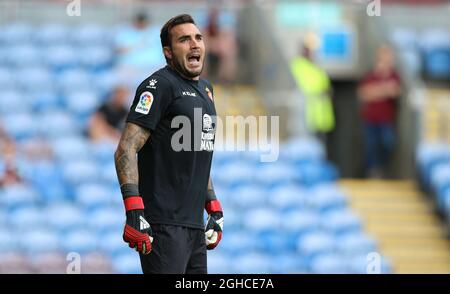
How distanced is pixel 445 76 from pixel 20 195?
22.9ft

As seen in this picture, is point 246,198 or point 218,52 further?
point 218,52

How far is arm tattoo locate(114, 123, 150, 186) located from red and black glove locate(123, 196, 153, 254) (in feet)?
0.42

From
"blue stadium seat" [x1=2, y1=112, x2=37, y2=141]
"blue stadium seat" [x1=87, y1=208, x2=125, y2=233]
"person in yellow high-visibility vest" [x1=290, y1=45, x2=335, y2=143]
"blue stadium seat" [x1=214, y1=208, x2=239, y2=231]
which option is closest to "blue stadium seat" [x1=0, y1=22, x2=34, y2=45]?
"blue stadium seat" [x1=2, y1=112, x2=37, y2=141]

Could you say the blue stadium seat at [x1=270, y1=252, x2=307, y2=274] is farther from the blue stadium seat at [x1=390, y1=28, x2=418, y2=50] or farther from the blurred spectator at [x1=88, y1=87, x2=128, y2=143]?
the blue stadium seat at [x1=390, y1=28, x2=418, y2=50]

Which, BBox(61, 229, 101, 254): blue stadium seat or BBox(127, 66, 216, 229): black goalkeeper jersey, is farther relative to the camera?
BBox(61, 229, 101, 254): blue stadium seat

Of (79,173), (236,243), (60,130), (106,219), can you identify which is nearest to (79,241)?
(106,219)

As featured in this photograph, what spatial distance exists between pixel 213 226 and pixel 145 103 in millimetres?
922

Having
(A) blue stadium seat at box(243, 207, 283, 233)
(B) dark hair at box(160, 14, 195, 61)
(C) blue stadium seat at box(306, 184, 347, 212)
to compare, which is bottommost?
(B) dark hair at box(160, 14, 195, 61)

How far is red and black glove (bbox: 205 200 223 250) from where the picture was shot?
7328 mm

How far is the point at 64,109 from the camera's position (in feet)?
46.3

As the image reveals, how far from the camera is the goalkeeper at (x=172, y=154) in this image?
22.7ft

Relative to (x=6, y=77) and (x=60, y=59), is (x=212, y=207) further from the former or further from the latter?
(x=60, y=59)

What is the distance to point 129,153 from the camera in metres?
6.80

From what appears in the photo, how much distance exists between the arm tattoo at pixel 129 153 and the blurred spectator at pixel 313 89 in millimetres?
8514
